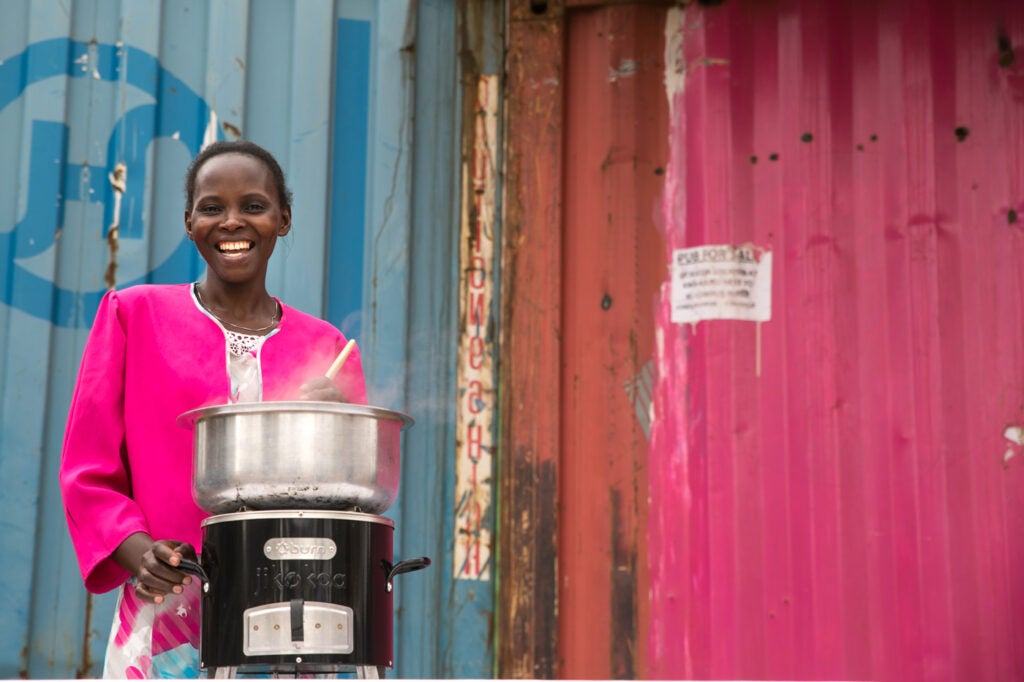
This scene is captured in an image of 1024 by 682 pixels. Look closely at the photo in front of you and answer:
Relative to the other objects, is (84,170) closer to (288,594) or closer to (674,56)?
(674,56)

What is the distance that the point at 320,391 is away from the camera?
2307 millimetres

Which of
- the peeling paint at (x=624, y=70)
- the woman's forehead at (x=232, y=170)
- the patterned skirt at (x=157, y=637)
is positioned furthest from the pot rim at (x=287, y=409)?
the peeling paint at (x=624, y=70)

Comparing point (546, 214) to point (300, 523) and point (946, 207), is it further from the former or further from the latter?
point (300, 523)

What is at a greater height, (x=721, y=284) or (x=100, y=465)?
(x=721, y=284)

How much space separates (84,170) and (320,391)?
228 centimetres

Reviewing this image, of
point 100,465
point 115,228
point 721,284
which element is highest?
point 115,228

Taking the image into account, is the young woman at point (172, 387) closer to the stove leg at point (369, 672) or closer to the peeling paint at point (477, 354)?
the stove leg at point (369, 672)

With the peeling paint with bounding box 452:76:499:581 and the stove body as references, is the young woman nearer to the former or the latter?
the stove body

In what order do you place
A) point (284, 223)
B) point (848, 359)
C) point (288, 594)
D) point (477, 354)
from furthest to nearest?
1. point (477, 354)
2. point (848, 359)
3. point (284, 223)
4. point (288, 594)

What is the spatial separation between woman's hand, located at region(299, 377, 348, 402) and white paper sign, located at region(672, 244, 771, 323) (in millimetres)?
2299

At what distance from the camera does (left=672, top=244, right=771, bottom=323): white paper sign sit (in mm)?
4395

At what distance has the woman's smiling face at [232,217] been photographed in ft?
8.45

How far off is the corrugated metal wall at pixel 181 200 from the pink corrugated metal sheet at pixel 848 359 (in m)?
0.82

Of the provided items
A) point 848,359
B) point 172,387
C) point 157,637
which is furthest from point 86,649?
point 848,359
